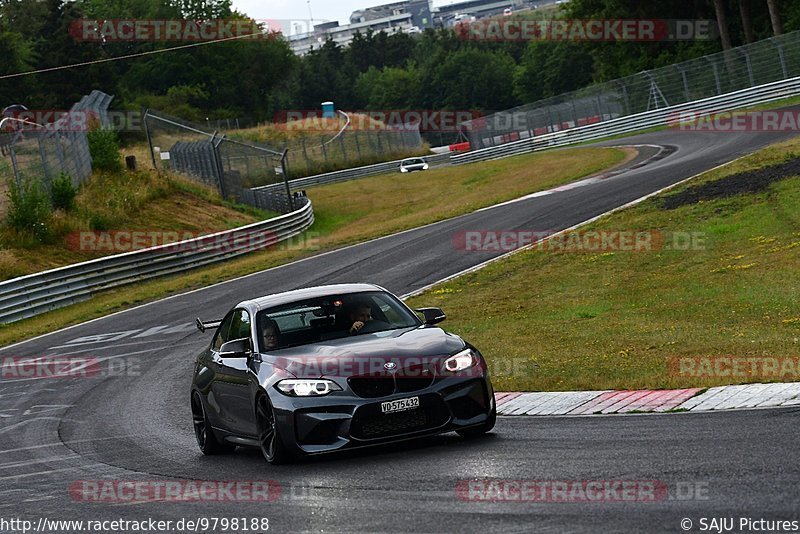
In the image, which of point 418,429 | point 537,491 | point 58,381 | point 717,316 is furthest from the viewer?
point 58,381

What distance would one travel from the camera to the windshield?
33.2ft

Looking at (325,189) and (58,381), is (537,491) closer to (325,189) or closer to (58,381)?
(58,381)

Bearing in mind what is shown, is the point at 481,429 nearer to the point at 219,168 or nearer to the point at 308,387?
the point at 308,387

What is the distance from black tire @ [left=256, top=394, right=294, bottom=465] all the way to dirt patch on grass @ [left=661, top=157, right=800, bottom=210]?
17322 mm

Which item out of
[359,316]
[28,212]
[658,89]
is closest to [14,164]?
[28,212]

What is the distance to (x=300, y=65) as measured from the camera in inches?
6585

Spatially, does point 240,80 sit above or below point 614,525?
above

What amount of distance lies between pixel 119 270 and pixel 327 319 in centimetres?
2266

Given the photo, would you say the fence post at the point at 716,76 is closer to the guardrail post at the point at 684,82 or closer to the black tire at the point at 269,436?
the guardrail post at the point at 684,82

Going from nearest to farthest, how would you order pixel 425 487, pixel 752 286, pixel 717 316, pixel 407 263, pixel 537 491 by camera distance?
pixel 537 491 → pixel 425 487 → pixel 717 316 → pixel 752 286 → pixel 407 263

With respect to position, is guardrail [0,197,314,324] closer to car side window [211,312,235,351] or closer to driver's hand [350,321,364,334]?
car side window [211,312,235,351]

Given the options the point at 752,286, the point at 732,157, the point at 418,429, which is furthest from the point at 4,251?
the point at 418,429

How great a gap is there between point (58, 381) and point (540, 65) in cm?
12948

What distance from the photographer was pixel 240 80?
13812 centimetres
